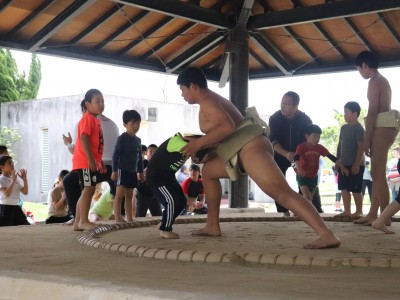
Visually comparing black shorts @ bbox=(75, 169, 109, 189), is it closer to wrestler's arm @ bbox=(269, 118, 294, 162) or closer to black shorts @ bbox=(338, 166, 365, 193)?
wrestler's arm @ bbox=(269, 118, 294, 162)

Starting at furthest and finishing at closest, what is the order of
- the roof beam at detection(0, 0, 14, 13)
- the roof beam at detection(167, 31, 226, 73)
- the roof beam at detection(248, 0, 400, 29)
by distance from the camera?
the roof beam at detection(167, 31, 226, 73)
the roof beam at detection(248, 0, 400, 29)
the roof beam at detection(0, 0, 14, 13)

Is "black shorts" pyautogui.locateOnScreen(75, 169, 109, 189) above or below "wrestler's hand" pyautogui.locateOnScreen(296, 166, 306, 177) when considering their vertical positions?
below

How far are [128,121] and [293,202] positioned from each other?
1959 millimetres

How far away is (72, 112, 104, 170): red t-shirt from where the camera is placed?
3799mm

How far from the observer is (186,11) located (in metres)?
6.10

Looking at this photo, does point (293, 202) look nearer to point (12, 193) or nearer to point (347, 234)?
point (347, 234)

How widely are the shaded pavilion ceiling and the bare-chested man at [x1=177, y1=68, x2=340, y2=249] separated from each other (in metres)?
2.61

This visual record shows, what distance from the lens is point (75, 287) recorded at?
166cm

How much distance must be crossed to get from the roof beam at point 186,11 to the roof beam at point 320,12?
0.36 meters

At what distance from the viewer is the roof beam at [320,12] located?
5750 millimetres

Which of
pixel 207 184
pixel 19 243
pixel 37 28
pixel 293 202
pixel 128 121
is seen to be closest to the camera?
pixel 293 202

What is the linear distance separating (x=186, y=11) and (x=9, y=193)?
253cm

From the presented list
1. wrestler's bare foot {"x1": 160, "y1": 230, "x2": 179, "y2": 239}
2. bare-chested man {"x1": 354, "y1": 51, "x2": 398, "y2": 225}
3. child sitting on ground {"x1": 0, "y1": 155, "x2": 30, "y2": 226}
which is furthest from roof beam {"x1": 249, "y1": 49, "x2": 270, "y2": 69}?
wrestler's bare foot {"x1": 160, "y1": 230, "x2": 179, "y2": 239}

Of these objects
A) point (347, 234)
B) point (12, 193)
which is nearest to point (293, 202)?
point (347, 234)
